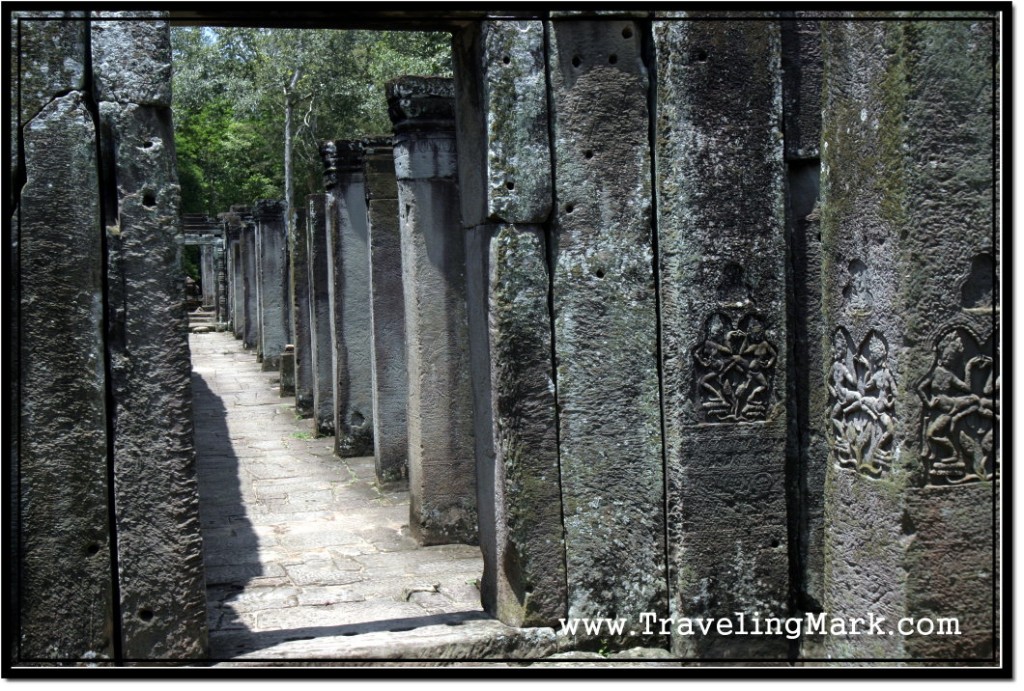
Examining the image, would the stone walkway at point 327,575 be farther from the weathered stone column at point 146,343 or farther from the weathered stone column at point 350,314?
the weathered stone column at point 146,343

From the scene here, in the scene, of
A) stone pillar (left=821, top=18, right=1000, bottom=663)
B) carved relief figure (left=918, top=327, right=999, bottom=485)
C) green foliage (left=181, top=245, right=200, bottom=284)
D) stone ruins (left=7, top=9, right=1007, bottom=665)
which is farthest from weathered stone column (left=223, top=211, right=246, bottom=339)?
carved relief figure (left=918, top=327, right=999, bottom=485)

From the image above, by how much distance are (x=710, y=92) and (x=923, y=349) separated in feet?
4.66

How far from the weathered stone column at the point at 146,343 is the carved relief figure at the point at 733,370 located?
2138mm

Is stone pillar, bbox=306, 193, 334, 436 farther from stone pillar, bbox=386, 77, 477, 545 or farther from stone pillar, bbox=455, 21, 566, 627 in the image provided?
stone pillar, bbox=455, 21, 566, 627

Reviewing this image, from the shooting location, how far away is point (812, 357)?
480cm

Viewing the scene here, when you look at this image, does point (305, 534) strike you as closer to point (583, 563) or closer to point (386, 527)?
point (386, 527)

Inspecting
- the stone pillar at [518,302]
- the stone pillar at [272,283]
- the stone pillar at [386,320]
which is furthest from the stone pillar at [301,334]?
the stone pillar at [518,302]

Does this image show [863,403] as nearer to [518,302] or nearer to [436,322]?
[518,302]

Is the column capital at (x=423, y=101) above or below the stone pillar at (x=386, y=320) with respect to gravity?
above

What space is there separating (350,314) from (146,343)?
5831 mm

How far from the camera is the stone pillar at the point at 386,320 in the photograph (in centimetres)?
858

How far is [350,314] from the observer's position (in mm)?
10086

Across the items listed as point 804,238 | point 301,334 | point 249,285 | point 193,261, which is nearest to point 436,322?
point 804,238

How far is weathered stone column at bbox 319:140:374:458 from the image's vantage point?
1003cm
